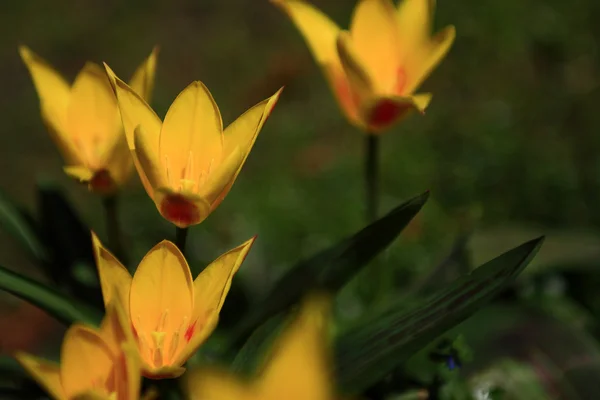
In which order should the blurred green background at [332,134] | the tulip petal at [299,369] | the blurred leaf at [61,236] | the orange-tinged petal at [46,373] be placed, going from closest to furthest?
1. the tulip petal at [299,369]
2. the orange-tinged petal at [46,373]
3. the blurred leaf at [61,236]
4. the blurred green background at [332,134]

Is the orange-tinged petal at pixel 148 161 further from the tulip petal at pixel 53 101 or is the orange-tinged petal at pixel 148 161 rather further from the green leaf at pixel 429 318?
the green leaf at pixel 429 318

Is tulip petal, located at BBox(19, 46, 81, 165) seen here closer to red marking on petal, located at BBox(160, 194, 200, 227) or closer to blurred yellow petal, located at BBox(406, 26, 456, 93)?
red marking on petal, located at BBox(160, 194, 200, 227)

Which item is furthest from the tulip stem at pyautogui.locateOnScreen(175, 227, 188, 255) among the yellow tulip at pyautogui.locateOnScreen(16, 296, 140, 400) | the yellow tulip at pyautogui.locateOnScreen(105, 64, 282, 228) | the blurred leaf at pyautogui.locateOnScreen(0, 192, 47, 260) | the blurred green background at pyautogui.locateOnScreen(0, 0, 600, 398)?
the blurred green background at pyautogui.locateOnScreen(0, 0, 600, 398)

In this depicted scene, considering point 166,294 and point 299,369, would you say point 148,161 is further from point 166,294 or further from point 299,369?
Answer: point 299,369

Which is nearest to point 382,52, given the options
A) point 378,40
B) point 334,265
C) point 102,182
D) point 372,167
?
point 378,40

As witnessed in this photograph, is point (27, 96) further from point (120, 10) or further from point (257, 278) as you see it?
point (257, 278)

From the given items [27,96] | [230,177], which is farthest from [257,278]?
[27,96]

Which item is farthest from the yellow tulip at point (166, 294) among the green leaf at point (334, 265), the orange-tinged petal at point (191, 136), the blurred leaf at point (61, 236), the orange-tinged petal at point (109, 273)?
the blurred leaf at point (61, 236)
